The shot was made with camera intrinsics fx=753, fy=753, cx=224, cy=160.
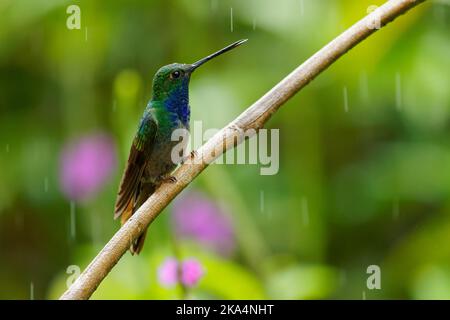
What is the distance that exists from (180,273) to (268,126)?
2127 millimetres

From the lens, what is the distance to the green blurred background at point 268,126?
4.32m

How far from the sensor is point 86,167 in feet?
15.3

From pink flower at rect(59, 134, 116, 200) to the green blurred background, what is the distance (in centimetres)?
1

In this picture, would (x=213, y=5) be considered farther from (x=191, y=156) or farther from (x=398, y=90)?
(x=191, y=156)

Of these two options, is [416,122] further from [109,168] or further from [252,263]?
[109,168]

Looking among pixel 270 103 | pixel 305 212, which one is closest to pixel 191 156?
pixel 270 103

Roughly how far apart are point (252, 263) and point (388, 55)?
5.00 ft

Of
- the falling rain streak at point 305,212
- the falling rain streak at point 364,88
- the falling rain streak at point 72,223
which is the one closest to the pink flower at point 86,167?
the falling rain streak at point 72,223

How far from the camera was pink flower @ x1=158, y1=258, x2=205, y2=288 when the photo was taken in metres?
2.92

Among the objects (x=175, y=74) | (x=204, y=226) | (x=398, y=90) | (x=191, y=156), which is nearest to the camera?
(x=191, y=156)

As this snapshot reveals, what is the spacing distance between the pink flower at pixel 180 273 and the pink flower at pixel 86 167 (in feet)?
4.28

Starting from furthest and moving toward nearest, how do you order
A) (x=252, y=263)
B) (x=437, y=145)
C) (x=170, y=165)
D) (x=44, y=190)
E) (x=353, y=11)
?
1. (x=44, y=190)
2. (x=437, y=145)
3. (x=353, y=11)
4. (x=252, y=263)
5. (x=170, y=165)

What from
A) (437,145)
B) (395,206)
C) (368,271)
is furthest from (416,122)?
(368,271)

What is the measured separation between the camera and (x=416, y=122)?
15.2ft
